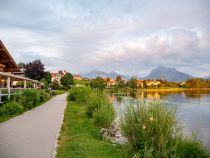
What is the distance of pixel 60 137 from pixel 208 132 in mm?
9180

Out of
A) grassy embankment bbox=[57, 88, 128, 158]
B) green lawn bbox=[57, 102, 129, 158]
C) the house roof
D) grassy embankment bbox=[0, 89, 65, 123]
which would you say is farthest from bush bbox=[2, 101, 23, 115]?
the house roof

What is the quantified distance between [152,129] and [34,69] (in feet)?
184

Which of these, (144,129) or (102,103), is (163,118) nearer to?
(144,129)

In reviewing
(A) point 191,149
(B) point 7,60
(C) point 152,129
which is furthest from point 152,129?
(B) point 7,60

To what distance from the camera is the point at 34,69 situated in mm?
62531

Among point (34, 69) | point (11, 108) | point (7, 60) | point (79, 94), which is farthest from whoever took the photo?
point (34, 69)

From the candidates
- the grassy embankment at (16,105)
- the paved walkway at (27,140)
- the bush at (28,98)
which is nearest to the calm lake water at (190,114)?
the paved walkway at (27,140)

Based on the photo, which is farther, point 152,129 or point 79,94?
point 79,94

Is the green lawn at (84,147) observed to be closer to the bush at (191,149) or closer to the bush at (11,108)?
the bush at (191,149)

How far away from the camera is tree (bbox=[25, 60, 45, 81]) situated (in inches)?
2443

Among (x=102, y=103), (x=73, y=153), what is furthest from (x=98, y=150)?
(x=102, y=103)

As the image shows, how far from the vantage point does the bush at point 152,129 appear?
8.43m

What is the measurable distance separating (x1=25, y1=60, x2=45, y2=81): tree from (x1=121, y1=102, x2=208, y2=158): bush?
180ft

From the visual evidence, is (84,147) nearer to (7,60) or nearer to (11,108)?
(11,108)
